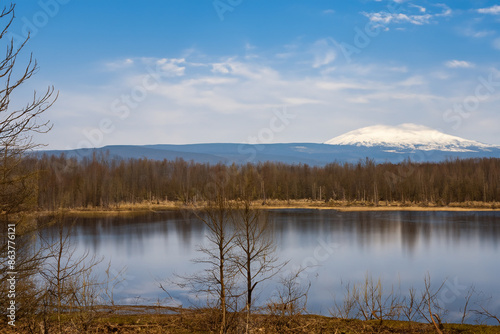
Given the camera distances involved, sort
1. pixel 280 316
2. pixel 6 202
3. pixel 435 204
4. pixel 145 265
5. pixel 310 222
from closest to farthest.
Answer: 1. pixel 6 202
2. pixel 280 316
3. pixel 145 265
4. pixel 310 222
5. pixel 435 204

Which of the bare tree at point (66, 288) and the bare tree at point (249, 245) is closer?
the bare tree at point (66, 288)

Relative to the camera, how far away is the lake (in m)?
17.3

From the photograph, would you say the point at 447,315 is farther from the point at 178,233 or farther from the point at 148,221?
the point at 148,221

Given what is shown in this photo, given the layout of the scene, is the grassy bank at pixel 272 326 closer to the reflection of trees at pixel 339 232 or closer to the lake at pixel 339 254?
the lake at pixel 339 254

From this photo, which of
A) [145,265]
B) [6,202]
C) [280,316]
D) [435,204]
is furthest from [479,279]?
[435,204]

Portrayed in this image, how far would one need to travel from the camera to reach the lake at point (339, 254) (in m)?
17.3

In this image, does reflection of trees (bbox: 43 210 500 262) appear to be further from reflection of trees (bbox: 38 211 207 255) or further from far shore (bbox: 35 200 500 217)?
far shore (bbox: 35 200 500 217)

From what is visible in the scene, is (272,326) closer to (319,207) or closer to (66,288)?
(66,288)

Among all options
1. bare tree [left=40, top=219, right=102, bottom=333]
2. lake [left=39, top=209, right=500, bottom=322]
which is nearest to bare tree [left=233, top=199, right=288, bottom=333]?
lake [left=39, top=209, right=500, bottom=322]

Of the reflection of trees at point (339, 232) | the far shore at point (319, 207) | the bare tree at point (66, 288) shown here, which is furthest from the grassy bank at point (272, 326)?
the far shore at point (319, 207)

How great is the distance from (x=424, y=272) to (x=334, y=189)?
55.7 meters

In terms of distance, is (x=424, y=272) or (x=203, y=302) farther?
(x=424, y=272)

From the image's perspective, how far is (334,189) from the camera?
76000mm

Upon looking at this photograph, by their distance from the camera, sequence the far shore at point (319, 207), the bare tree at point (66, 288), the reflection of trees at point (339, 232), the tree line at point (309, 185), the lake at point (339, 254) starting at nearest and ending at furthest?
1. the bare tree at point (66, 288)
2. the lake at point (339, 254)
3. the reflection of trees at point (339, 232)
4. the far shore at point (319, 207)
5. the tree line at point (309, 185)
